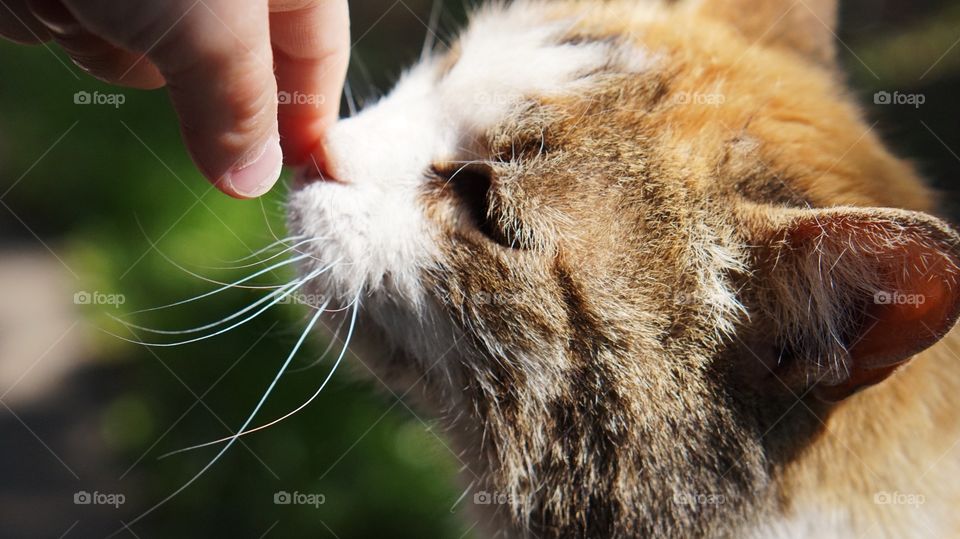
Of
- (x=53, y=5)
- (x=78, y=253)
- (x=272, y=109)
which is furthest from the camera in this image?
(x=78, y=253)

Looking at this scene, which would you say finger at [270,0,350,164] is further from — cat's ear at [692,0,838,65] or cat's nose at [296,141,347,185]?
cat's ear at [692,0,838,65]

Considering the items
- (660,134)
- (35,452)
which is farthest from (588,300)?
(35,452)

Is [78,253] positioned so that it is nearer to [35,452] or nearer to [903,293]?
[35,452]

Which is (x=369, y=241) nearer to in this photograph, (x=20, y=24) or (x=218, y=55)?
(x=218, y=55)

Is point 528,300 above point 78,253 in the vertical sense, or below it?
above

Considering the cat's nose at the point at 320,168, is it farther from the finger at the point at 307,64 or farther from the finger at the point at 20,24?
the finger at the point at 20,24

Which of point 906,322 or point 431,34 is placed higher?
point 431,34

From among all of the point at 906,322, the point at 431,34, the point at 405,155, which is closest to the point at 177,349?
the point at 431,34
